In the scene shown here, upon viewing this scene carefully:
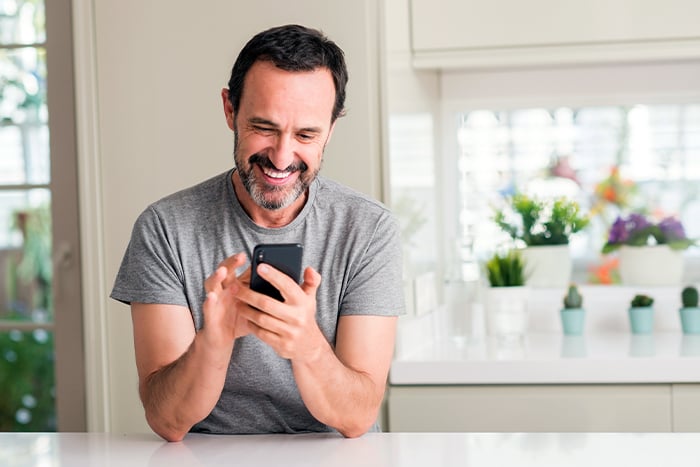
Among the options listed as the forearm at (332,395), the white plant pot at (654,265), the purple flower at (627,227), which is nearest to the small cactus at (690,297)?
the white plant pot at (654,265)

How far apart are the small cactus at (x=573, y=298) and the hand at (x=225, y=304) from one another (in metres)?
1.47

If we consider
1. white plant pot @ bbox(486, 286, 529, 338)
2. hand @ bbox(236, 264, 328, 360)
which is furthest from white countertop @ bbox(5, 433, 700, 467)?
white plant pot @ bbox(486, 286, 529, 338)

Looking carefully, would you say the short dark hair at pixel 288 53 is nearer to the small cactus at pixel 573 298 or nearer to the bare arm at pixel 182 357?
the bare arm at pixel 182 357

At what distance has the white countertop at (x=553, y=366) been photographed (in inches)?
84.5

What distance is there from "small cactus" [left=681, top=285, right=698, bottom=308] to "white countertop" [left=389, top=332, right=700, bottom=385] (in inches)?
10.8

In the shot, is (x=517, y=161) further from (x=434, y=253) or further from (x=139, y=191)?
(x=139, y=191)

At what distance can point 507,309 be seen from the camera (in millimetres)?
2590

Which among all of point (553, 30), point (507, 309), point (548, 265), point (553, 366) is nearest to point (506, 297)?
point (507, 309)

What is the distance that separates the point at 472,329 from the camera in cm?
265

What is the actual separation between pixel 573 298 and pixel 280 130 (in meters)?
1.37

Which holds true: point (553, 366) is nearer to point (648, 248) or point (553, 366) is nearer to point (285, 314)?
point (648, 248)

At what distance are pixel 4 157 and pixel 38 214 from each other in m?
0.21

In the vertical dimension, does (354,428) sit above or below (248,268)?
below

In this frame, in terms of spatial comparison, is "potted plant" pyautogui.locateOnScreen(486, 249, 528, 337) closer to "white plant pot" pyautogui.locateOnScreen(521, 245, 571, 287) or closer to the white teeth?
"white plant pot" pyautogui.locateOnScreen(521, 245, 571, 287)
